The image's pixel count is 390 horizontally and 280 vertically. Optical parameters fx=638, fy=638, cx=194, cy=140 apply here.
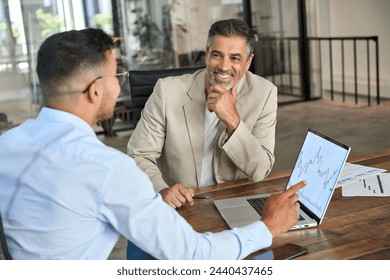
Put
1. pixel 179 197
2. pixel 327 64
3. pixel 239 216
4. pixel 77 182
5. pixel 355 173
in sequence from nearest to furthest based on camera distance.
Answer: pixel 77 182 → pixel 239 216 → pixel 179 197 → pixel 355 173 → pixel 327 64

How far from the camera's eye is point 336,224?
5.49 ft

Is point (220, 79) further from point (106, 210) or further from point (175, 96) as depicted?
point (106, 210)

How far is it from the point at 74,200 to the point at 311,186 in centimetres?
78

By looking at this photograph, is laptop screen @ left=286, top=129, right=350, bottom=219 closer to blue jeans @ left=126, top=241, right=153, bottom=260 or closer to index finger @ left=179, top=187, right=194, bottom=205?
index finger @ left=179, top=187, right=194, bottom=205

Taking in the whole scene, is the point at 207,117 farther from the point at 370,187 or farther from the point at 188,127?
the point at 370,187

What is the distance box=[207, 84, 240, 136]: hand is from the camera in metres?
A: 2.19

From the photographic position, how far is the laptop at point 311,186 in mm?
1669

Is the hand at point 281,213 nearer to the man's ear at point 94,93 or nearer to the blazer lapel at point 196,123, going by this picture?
the man's ear at point 94,93

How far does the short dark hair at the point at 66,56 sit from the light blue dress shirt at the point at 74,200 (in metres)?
0.07

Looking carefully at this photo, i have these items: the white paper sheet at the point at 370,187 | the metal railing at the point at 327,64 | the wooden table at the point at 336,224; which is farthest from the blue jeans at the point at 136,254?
the metal railing at the point at 327,64

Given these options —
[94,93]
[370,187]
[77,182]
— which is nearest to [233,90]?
[370,187]

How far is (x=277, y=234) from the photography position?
4.97ft

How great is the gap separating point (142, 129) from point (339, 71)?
20.2 feet
